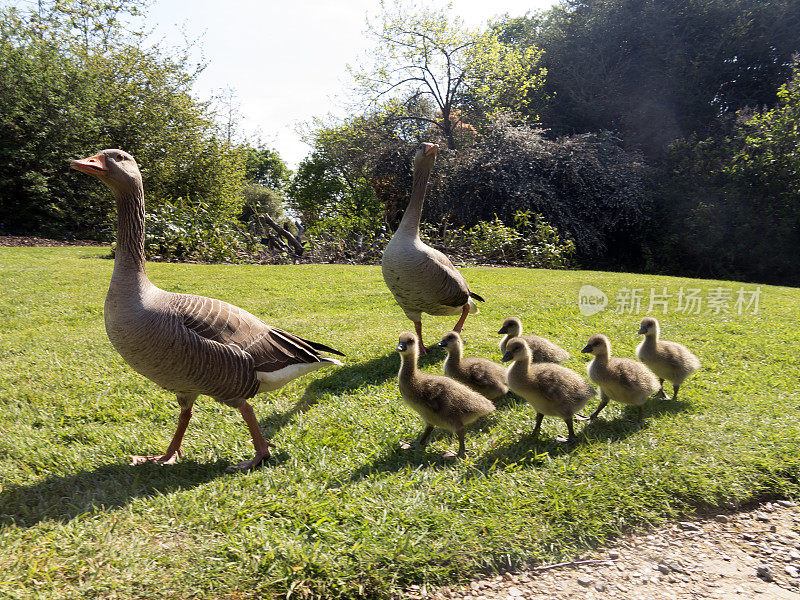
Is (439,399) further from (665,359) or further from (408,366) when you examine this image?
(665,359)

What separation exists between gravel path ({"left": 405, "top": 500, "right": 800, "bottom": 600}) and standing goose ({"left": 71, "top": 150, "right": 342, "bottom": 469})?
5.75 feet

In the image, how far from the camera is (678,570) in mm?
2686

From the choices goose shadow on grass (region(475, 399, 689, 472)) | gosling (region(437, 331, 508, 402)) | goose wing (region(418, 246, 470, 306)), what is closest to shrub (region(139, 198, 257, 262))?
goose wing (region(418, 246, 470, 306))

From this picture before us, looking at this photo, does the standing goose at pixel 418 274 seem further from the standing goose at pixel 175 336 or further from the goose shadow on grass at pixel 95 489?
the goose shadow on grass at pixel 95 489

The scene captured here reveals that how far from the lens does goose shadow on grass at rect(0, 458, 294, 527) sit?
283cm

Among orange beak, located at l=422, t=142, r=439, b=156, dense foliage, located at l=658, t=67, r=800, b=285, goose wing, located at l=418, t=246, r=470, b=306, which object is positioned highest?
dense foliage, located at l=658, t=67, r=800, b=285

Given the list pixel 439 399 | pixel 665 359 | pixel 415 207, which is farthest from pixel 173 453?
pixel 665 359

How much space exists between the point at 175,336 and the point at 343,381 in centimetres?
229

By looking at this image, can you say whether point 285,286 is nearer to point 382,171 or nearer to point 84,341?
point 84,341

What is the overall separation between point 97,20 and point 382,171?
1792 centimetres

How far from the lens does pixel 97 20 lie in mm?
24672

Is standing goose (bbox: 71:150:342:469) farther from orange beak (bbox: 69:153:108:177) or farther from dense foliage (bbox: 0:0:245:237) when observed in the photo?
dense foliage (bbox: 0:0:245:237)

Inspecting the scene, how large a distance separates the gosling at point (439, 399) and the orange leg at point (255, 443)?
1129 mm

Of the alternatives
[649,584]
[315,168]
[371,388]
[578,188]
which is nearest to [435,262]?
[371,388]
